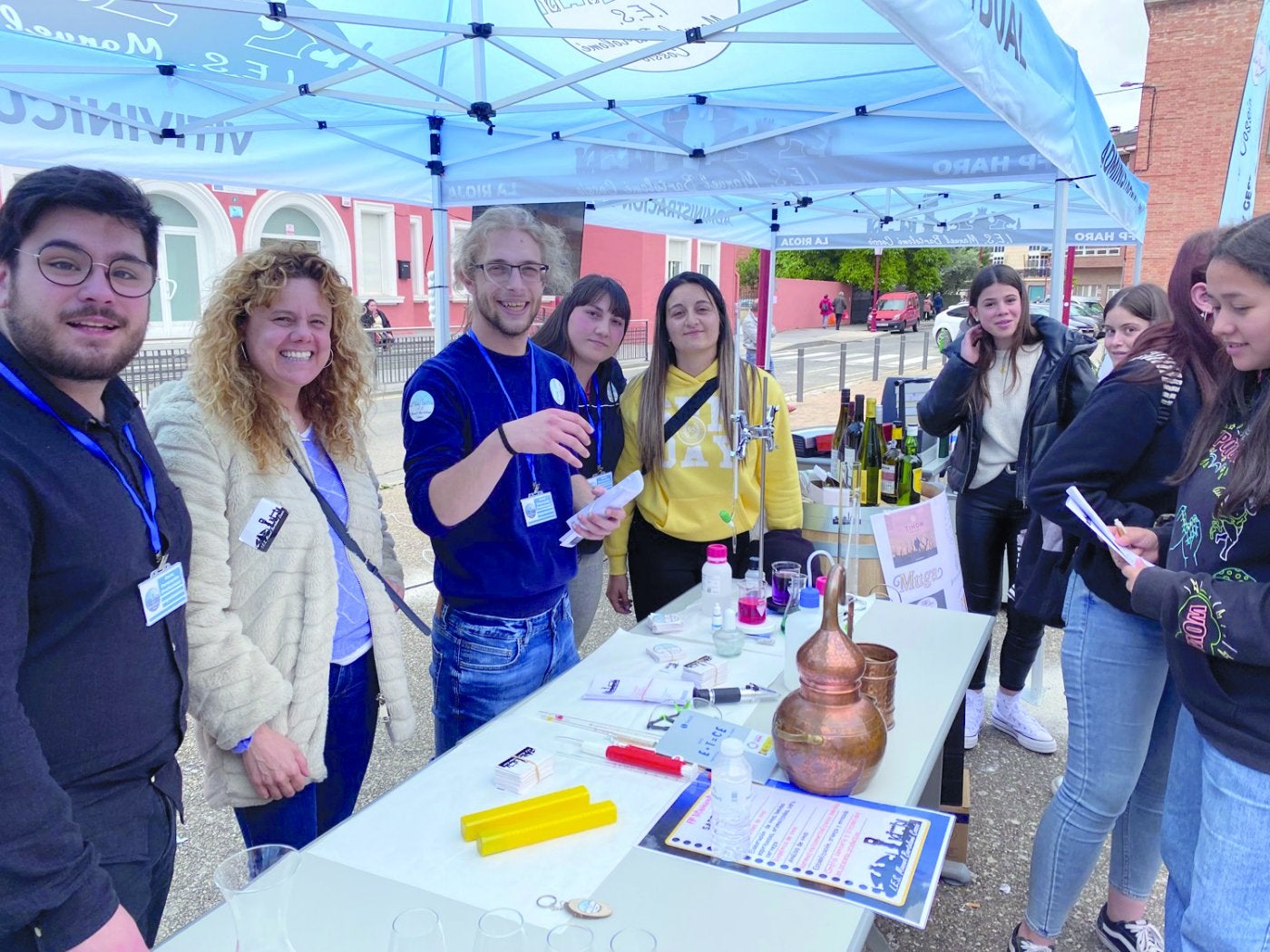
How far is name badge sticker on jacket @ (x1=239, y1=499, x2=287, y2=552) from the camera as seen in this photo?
1.57 m

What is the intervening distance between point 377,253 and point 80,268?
17808mm

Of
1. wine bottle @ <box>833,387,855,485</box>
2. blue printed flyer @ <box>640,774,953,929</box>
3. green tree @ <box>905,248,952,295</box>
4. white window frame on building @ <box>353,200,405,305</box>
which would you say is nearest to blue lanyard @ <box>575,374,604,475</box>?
wine bottle @ <box>833,387,855,485</box>

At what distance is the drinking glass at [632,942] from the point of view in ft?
3.07

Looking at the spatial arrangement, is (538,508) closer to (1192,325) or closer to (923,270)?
(1192,325)

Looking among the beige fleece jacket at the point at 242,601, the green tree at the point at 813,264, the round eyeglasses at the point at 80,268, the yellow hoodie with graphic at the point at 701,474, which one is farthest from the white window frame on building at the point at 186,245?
the green tree at the point at 813,264

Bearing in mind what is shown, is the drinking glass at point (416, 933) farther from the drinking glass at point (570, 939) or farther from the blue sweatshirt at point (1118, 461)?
the blue sweatshirt at point (1118, 461)

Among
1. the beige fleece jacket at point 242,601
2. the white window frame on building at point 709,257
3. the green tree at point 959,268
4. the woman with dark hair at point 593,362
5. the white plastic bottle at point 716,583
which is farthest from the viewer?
the green tree at point 959,268

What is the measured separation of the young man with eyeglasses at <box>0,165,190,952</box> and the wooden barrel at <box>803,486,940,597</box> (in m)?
2.37

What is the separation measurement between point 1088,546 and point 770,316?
23.2 ft

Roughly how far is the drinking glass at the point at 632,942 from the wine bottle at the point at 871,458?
282 centimetres

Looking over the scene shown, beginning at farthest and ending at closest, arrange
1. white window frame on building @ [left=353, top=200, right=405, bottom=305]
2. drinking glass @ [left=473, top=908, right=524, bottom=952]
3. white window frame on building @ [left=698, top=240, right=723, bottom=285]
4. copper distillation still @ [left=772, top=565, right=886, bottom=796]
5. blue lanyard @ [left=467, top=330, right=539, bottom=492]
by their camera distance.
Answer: white window frame on building @ [left=698, top=240, right=723, bottom=285], white window frame on building @ [left=353, top=200, right=405, bottom=305], blue lanyard @ [left=467, top=330, right=539, bottom=492], copper distillation still @ [left=772, top=565, right=886, bottom=796], drinking glass @ [left=473, top=908, right=524, bottom=952]

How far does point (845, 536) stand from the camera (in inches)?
128

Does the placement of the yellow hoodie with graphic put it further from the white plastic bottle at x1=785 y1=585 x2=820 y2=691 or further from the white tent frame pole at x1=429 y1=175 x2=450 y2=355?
the white tent frame pole at x1=429 y1=175 x2=450 y2=355

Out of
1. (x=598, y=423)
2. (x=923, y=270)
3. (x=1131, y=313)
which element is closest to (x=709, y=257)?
(x=923, y=270)
